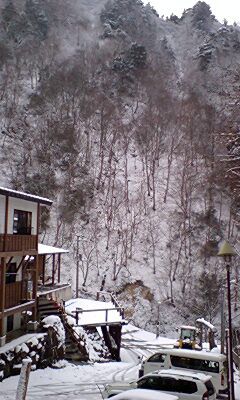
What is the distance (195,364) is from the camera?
1667cm

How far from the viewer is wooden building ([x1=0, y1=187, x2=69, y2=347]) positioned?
66.3 ft

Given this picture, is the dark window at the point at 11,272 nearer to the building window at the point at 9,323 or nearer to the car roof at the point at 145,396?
the building window at the point at 9,323

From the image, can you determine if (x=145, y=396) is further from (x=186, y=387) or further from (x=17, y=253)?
(x=17, y=253)

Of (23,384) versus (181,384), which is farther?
(181,384)

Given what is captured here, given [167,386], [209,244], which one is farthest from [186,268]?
[167,386]

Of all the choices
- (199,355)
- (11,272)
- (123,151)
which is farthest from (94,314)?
(123,151)

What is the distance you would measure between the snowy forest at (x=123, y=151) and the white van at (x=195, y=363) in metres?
16.2

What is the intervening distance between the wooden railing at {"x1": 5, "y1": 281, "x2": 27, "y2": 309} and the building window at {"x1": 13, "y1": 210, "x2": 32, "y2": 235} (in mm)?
3078

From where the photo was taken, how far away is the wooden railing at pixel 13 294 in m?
21.1

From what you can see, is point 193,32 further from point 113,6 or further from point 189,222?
point 189,222

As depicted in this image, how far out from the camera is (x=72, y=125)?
188ft

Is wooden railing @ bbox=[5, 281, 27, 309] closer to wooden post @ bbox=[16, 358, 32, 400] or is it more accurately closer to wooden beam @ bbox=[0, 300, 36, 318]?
wooden beam @ bbox=[0, 300, 36, 318]

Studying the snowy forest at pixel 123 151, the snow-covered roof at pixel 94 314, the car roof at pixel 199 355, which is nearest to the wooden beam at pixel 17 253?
the snow-covered roof at pixel 94 314

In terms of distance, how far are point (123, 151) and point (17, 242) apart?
36.0 metres
